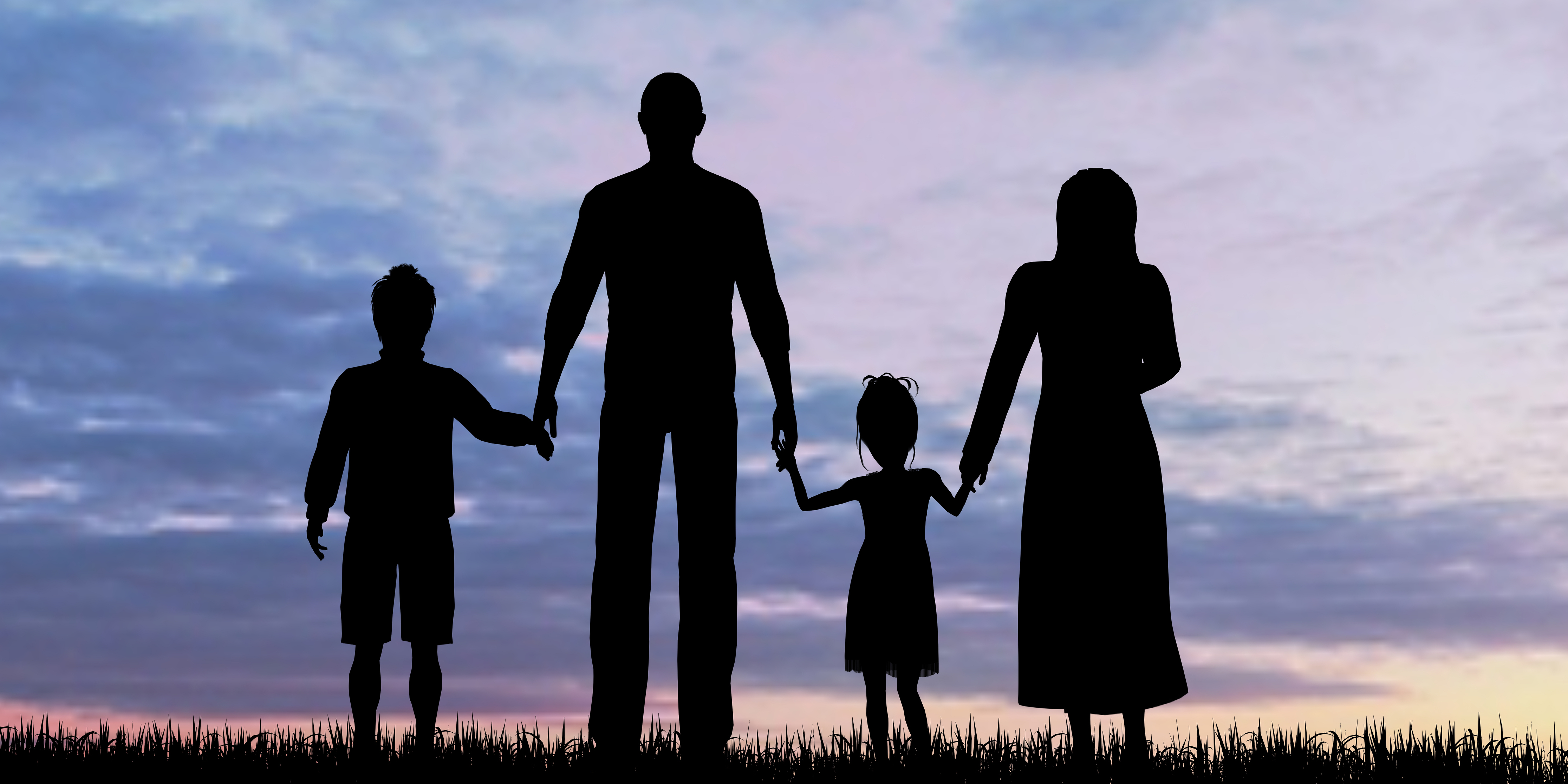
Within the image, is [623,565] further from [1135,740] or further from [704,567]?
[1135,740]

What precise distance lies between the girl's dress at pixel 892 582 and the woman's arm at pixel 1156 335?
228 cm

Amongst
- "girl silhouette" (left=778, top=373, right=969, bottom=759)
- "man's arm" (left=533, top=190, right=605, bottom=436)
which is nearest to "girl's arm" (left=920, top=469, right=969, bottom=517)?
"girl silhouette" (left=778, top=373, right=969, bottom=759)

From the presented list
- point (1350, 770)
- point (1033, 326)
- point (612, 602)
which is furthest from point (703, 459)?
point (1350, 770)

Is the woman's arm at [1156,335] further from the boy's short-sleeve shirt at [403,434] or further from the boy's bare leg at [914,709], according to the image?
the boy's short-sleeve shirt at [403,434]

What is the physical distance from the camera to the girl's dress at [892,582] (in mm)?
10508

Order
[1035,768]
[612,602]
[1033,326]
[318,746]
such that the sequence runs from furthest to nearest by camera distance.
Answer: [318,746] → [1035,768] → [1033,326] → [612,602]

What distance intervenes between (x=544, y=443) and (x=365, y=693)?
2.45 m

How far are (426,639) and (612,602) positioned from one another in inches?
96.8

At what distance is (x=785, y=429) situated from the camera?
8.79m

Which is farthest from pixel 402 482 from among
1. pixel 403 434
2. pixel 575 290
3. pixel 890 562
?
pixel 890 562

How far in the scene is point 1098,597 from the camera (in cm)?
855

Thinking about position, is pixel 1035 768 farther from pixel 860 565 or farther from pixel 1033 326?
pixel 1033 326

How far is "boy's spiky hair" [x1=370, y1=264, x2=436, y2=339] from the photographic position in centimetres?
1044

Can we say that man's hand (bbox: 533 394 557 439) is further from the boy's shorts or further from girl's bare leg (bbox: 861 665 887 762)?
girl's bare leg (bbox: 861 665 887 762)
